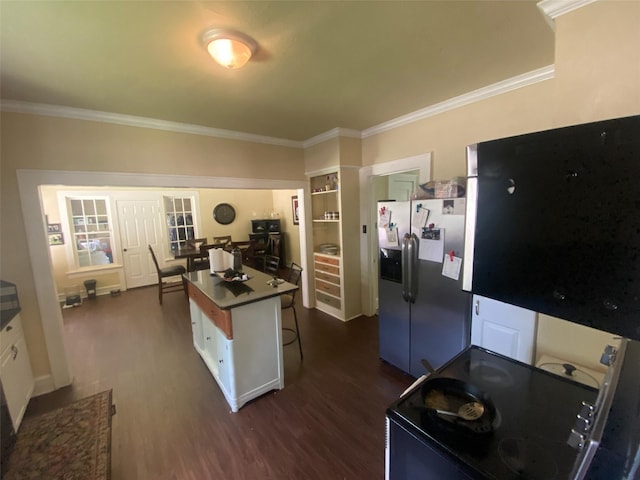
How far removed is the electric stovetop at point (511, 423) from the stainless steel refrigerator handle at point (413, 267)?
3.81ft

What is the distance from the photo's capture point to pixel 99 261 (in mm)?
5242

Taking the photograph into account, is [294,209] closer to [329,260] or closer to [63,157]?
[329,260]

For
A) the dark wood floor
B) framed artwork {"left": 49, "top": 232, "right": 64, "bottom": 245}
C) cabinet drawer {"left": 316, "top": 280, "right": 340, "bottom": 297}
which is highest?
framed artwork {"left": 49, "top": 232, "right": 64, "bottom": 245}

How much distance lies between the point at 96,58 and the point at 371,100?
6.58 ft

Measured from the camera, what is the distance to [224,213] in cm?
645

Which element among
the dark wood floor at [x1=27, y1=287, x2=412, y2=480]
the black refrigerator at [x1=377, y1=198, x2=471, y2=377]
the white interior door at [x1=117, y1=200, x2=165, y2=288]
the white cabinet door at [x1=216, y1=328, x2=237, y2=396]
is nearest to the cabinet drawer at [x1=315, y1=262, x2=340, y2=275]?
the dark wood floor at [x1=27, y1=287, x2=412, y2=480]

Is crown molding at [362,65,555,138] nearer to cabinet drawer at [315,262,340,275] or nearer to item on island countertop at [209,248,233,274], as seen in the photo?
cabinet drawer at [315,262,340,275]

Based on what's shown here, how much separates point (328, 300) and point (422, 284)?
6.12 ft

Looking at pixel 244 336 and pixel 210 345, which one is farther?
pixel 210 345

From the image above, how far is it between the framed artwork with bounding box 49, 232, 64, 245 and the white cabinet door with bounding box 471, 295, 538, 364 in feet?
21.4

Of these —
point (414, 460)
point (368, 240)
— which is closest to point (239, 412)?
point (414, 460)

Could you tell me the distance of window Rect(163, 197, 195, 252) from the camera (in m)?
5.84

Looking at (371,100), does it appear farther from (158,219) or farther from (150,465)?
(158,219)

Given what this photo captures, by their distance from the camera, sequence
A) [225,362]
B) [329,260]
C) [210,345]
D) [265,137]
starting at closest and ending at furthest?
[225,362], [210,345], [265,137], [329,260]
